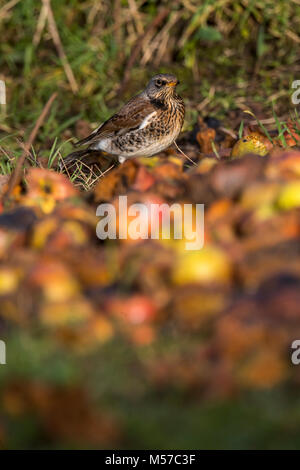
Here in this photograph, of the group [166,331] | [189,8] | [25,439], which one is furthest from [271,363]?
[189,8]

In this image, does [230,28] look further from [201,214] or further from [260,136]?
[201,214]

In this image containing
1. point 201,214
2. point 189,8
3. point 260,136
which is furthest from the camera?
point 189,8

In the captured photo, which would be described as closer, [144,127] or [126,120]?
[144,127]
